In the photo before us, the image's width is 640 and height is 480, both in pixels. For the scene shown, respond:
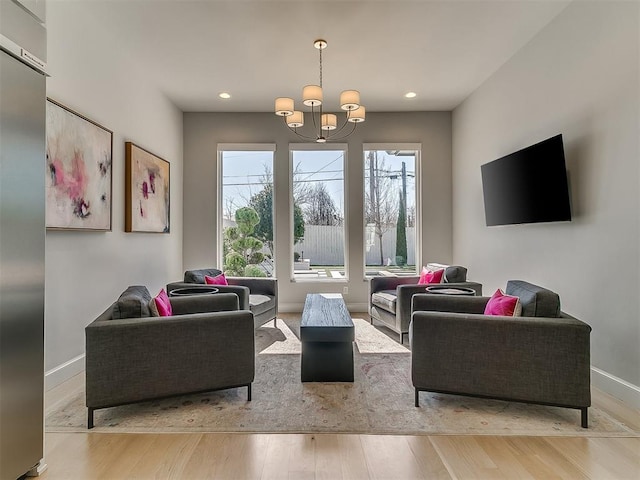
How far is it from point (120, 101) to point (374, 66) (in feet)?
8.90

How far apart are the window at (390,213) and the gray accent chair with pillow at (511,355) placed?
10.4 feet

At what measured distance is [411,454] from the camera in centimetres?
190

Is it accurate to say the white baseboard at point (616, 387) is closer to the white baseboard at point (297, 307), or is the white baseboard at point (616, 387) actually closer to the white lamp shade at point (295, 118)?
the white baseboard at point (297, 307)

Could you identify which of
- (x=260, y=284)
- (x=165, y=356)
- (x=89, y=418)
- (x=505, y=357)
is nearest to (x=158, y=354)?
(x=165, y=356)

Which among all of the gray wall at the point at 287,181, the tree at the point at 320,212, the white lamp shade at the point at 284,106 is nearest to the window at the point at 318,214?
the tree at the point at 320,212

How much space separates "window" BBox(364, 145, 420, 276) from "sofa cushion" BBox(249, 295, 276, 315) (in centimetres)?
183

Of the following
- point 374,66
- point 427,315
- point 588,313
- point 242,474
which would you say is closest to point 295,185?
point 374,66

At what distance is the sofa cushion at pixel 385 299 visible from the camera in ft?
12.8

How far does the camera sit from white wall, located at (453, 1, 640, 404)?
2447 mm

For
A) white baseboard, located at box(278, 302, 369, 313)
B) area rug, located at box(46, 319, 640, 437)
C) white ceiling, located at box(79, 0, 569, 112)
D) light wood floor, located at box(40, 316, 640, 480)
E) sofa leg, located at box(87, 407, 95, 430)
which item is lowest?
light wood floor, located at box(40, 316, 640, 480)

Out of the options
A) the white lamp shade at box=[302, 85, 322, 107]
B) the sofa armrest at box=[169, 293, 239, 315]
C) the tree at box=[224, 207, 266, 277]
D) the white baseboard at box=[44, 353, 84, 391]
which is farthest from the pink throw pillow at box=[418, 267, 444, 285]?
the white baseboard at box=[44, 353, 84, 391]

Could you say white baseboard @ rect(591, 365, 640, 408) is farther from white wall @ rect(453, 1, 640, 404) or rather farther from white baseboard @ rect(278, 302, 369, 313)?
white baseboard @ rect(278, 302, 369, 313)

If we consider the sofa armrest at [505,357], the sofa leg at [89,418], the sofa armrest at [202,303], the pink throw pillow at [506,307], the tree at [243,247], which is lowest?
the sofa leg at [89,418]

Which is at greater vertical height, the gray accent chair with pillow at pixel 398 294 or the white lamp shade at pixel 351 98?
the white lamp shade at pixel 351 98
